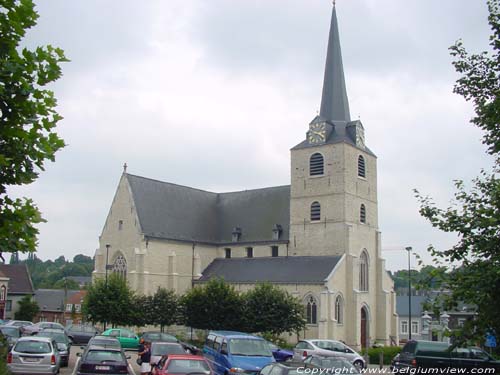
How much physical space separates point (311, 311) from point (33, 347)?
88.5ft

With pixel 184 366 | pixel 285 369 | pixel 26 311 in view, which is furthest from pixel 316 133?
pixel 26 311

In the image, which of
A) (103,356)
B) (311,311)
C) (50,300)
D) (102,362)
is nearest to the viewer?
(102,362)

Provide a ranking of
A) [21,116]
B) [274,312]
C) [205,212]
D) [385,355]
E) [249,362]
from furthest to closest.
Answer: [205,212] → [274,312] → [385,355] → [249,362] → [21,116]

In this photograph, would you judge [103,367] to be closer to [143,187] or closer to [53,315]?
[143,187]

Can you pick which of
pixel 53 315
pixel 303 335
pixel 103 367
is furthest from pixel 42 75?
pixel 53 315

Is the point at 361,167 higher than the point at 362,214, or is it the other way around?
the point at 361,167

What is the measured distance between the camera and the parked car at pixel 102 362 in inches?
647

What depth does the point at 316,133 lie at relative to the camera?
4878 cm

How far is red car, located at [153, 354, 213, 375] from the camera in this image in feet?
48.9

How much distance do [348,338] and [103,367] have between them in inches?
1189

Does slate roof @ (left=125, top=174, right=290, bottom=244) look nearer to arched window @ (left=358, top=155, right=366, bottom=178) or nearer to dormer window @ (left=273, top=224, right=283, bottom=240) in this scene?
dormer window @ (left=273, top=224, right=283, bottom=240)

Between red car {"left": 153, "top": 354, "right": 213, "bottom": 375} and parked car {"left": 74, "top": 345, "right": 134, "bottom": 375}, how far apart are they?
1.87 meters

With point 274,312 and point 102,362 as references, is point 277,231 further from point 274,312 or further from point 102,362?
point 102,362

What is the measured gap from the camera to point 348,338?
4362cm
